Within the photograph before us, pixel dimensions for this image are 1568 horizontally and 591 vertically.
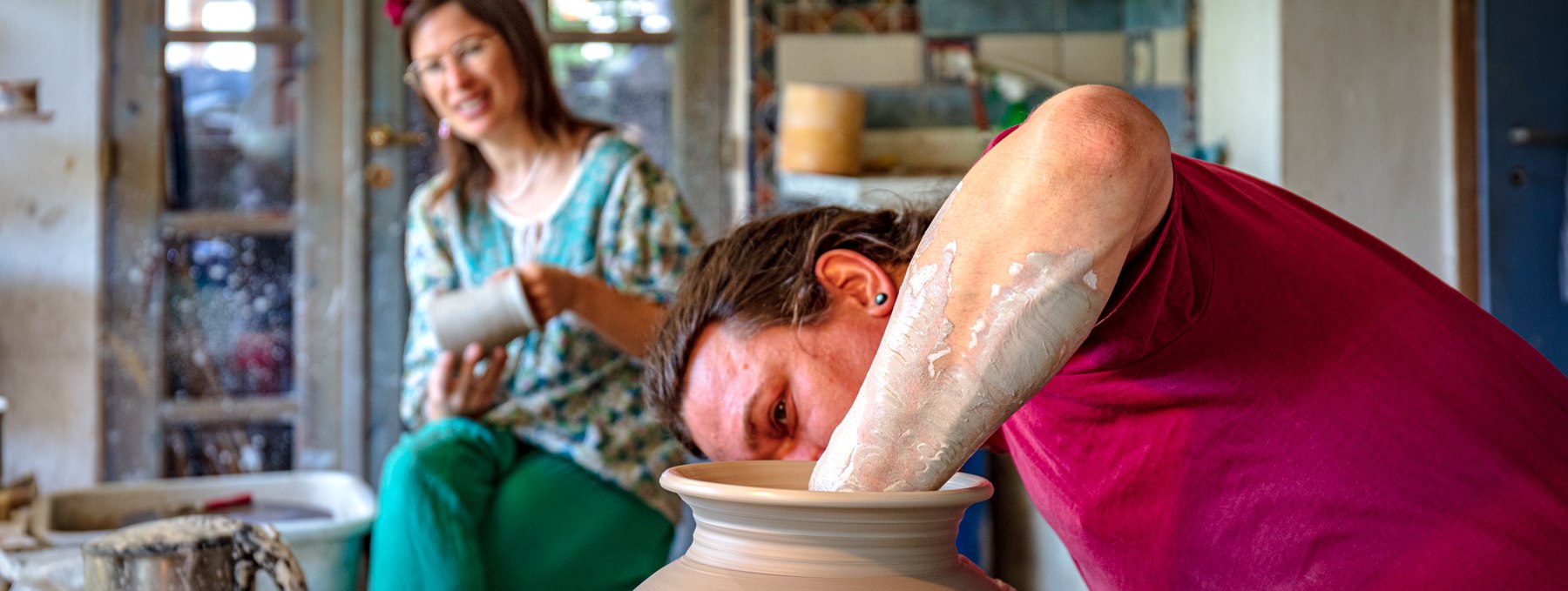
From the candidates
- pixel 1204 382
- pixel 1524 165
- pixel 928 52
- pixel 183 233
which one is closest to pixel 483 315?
pixel 1204 382

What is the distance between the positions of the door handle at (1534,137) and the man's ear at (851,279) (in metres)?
2.50

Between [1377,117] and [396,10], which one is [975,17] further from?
[396,10]

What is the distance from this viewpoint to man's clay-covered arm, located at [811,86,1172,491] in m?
0.66

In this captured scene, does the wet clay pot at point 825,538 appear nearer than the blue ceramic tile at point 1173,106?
Yes

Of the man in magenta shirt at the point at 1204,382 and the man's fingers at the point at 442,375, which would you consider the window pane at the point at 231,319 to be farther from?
the man in magenta shirt at the point at 1204,382

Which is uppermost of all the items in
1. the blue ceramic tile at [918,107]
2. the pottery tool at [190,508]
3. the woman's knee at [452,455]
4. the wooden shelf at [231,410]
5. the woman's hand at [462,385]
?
the blue ceramic tile at [918,107]

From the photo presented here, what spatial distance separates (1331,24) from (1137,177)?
2467 mm

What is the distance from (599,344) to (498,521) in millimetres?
352

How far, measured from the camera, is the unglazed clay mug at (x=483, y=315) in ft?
6.08

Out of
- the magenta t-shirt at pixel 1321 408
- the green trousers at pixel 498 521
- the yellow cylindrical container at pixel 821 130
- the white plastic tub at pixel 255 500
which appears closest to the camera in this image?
the magenta t-shirt at pixel 1321 408

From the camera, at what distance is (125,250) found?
329cm

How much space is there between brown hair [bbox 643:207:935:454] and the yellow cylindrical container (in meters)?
1.94

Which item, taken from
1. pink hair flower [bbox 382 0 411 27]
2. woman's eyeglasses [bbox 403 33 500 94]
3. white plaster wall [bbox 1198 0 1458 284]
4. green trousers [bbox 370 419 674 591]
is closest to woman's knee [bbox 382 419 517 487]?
green trousers [bbox 370 419 674 591]

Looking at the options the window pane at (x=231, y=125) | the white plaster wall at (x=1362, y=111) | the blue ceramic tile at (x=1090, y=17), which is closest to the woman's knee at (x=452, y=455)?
the window pane at (x=231, y=125)
